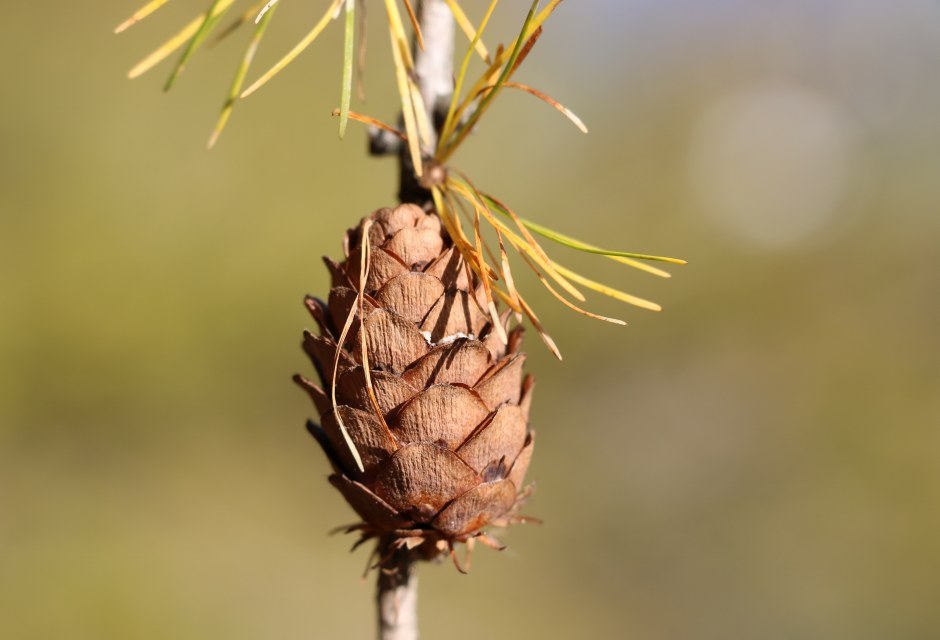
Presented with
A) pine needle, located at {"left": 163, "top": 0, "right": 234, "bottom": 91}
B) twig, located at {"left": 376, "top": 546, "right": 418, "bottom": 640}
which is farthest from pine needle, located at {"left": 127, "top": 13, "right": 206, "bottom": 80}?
twig, located at {"left": 376, "top": 546, "right": 418, "bottom": 640}

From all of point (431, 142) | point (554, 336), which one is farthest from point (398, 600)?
point (554, 336)

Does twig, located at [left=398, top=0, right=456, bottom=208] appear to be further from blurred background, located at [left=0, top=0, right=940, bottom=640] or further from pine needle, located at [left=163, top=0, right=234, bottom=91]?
blurred background, located at [left=0, top=0, right=940, bottom=640]

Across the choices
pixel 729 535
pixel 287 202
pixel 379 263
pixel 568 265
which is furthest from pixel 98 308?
pixel 729 535

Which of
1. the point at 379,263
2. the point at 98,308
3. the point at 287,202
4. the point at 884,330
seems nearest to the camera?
the point at 379,263

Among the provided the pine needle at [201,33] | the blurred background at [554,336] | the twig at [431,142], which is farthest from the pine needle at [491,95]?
the blurred background at [554,336]

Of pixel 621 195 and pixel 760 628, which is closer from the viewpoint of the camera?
pixel 760 628

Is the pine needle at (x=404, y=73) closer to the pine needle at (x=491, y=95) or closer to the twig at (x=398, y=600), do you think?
the pine needle at (x=491, y=95)

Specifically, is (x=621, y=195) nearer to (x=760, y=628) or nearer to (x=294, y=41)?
(x=294, y=41)
